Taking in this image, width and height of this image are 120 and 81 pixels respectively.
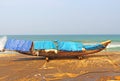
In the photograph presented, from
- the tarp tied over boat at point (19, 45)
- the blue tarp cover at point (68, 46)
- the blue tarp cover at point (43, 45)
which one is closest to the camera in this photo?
the tarp tied over boat at point (19, 45)

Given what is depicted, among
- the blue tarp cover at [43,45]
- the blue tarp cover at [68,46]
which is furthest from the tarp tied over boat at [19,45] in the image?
the blue tarp cover at [68,46]

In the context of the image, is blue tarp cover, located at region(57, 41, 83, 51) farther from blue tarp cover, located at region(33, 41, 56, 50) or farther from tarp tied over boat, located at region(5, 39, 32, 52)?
tarp tied over boat, located at region(5, 39, 32, 52)

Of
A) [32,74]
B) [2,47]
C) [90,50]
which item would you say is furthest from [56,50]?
[32,74]

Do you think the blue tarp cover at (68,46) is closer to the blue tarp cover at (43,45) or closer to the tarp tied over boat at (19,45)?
the blue tarp cover at (43,45)

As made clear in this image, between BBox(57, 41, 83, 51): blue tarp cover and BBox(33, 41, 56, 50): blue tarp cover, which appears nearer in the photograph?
BBox(33, 41, 56, 50): blue tarp cover

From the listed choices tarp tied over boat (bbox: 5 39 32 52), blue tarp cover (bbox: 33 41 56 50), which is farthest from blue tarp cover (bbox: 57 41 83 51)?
tarp tied over boat (bbox: 5 39 32 52)

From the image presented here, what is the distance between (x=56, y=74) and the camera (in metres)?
14.7

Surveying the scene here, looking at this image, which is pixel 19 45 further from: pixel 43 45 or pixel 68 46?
pixel 68 46

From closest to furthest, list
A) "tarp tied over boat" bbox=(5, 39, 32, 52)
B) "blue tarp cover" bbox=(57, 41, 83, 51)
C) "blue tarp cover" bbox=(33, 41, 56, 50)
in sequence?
"tarp tied over boat" bbox=(5, 39, 32, 52) → "blue tarp cover" bbox=(33, 41, 56, 50) → "blue tarp cover" bbox=(57, 41, 83, 51)

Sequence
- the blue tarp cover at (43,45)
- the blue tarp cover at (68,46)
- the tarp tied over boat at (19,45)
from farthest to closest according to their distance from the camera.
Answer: the blue tarp cover at (68,46) < the blue tarp cover at (43,45) < the tarp tied over boat at (19,45)

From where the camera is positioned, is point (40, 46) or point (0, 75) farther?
point (40, 46)

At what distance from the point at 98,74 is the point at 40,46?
7768mm

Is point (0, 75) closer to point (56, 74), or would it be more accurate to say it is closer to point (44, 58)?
point (56, 74)

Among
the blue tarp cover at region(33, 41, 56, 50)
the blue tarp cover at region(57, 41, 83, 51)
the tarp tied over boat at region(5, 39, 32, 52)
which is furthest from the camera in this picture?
the blue tarp cover at region(57, 41, 83, 51)
